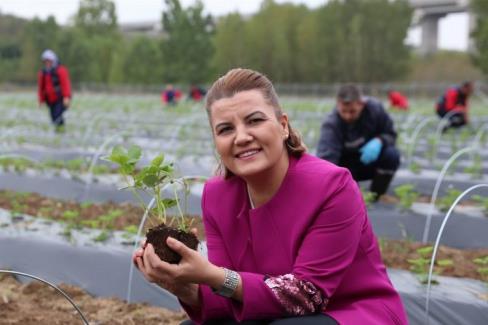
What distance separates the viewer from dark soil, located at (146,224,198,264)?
5.46 feet

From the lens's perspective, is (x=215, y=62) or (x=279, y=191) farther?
(x=215, y=62)

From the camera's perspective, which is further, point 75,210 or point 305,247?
point 75,210

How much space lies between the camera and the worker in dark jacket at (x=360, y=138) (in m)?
4.60

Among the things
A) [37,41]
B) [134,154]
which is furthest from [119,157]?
[37,41]

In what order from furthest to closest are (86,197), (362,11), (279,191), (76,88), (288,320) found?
(76,88), (362,11), (86,197), (279,191), (288,320)

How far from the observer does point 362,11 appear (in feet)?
116

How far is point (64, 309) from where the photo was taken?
10.4 ft

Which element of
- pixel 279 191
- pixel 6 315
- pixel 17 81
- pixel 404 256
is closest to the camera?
pixel 279 191

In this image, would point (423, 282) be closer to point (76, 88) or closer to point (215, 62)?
point (215, 62)

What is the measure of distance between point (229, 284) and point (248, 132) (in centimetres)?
43

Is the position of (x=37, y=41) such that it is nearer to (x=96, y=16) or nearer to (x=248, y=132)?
(x=96, y=16)

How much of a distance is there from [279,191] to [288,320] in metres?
0.37

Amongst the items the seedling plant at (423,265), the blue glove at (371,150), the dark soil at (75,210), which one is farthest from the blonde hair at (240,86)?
→ the blue glove at (371,150)

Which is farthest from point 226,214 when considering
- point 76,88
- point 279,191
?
point 76,88
